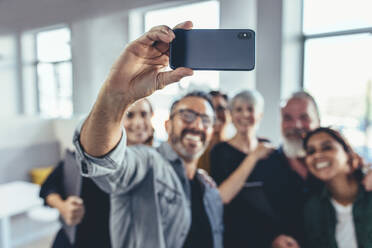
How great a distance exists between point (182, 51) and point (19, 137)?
1041mm

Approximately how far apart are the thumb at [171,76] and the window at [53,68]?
72cm

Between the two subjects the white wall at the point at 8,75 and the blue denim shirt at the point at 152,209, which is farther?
the white wall at the point at 8,75

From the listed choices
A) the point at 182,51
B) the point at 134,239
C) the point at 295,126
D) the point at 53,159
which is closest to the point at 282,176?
the point at 295,126

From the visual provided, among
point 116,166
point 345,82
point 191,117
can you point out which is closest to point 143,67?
point 116,166

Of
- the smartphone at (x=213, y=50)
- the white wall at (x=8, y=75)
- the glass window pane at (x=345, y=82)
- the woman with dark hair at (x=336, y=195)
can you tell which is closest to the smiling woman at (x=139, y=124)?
the white wall at (x=8, y=75)

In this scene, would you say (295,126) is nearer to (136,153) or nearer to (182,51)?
(136,153)

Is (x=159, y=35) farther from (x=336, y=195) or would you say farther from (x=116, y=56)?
(x=336, y=195)

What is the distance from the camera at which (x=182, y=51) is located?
1.34ft

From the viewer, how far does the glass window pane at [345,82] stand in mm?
1307

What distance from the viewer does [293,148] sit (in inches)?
42.5

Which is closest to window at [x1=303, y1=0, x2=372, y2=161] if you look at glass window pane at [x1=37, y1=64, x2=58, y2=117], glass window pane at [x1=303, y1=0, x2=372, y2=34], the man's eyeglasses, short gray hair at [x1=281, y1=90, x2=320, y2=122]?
glass window pane at [x1=303, y1=0, x2=372, y2=34]

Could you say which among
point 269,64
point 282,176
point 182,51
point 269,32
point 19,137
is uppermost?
point 269,32

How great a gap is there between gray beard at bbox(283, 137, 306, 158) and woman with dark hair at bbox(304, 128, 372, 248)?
6.8 inches

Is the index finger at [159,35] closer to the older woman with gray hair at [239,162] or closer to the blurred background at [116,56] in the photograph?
the blurred background at [116,56]
